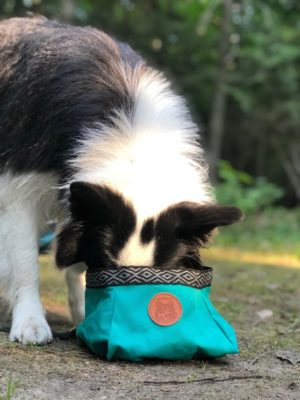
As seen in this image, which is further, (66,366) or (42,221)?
(42,221)

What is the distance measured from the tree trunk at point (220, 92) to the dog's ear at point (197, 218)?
8.77 m

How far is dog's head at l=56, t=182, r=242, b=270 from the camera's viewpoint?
9.41 feet

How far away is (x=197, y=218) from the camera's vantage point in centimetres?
297

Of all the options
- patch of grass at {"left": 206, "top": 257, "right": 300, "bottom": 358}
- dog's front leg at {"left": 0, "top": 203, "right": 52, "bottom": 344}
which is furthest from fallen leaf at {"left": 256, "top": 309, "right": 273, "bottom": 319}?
dog's front leg at {"left": 0, "top": 203, "right": 52, "bottom": 344}

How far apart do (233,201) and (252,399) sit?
350 inches

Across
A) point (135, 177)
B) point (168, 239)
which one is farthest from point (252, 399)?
point (135, 177)

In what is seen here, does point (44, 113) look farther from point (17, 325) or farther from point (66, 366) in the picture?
point (66, 366)

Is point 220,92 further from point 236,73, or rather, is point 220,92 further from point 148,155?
point 148,155

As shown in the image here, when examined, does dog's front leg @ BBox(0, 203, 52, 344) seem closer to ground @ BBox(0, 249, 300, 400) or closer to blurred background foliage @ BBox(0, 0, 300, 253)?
ground @ BBox(0, 249, 300, 400)

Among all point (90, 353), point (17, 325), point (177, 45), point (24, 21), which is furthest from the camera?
point (177, 45)

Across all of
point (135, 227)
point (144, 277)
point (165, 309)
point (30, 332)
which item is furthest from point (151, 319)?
point (30, 332)

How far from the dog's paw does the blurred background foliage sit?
7.18 meters

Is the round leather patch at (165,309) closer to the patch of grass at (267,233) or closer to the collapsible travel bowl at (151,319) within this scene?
the collapsible travel bowl at (151,319)

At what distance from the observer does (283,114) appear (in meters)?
12.4
